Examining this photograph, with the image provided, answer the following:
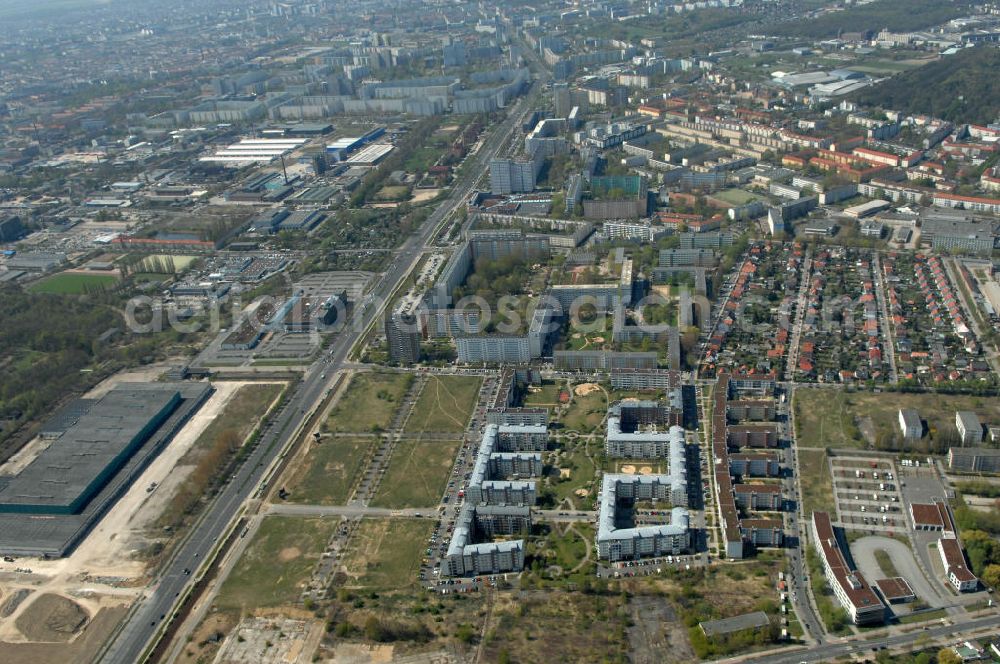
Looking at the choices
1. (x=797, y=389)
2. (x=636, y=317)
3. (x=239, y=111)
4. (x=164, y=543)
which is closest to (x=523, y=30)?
(x=239, y=111)

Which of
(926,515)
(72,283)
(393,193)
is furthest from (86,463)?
(393,193)

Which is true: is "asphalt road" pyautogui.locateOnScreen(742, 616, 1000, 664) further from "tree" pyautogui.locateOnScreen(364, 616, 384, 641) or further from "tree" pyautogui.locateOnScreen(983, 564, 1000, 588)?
"tree" pyautogui.locateOnScreen(364, 616, 384, 641)

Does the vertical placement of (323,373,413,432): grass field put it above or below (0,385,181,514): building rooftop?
below

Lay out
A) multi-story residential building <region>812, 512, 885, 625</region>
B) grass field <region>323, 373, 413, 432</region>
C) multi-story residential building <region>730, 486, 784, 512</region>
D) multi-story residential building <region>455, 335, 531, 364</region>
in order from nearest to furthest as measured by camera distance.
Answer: multi-story residential building <region>812, 512, 885, 625</region> < multi-story residential building <region>730, 486, 784, 512</region> < grass field <region>323, 373, 413, 432</region> < multi-story residential building <region>455, 335, 531, 364</region>

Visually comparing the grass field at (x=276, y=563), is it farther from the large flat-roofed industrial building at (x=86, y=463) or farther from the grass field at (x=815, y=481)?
the grass field at (x=815, y=481)

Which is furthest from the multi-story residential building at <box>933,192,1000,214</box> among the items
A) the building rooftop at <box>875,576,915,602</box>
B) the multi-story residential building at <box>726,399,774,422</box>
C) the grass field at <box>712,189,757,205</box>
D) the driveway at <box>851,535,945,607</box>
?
the building rooftop at <box>875,576,915,602</box>

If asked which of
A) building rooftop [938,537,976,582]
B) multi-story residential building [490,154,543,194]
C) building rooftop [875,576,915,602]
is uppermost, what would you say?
multi-story residential building [490,154,543,194]

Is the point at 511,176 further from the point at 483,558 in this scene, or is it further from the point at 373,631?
the point at 373,631
